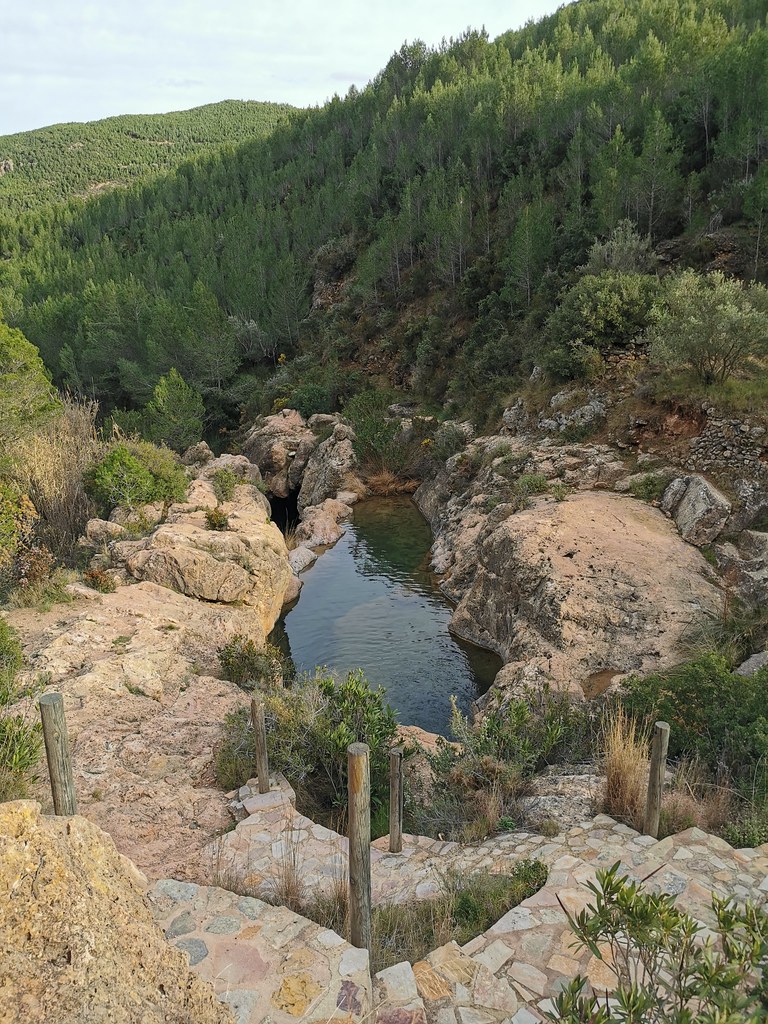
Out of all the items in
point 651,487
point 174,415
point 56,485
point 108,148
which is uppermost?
point 108,148

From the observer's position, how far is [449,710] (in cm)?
1216

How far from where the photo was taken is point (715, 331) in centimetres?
1491

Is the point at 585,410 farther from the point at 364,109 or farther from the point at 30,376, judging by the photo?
the point at 364,109

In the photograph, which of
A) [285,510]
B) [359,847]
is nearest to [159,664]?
[359,847]

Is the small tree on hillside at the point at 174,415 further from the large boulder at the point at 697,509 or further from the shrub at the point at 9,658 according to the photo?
the large boulder at the point at 697,509

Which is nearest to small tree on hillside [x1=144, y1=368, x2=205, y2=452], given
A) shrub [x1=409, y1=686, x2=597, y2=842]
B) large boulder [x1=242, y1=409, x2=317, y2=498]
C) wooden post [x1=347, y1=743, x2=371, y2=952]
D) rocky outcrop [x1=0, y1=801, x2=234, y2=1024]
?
large boulder [x1=242, y1=409, x2=317, y2=498]

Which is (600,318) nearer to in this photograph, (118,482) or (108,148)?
(118,482)

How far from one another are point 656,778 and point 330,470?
22465 mm

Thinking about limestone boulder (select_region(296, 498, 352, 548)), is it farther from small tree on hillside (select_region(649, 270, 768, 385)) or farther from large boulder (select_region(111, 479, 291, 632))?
small tree on hillside (select_region(649, 270, 768, 385))

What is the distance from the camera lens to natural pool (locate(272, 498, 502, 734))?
12836mm

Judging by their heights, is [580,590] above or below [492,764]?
above

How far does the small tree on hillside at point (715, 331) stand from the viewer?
14562 millimetres

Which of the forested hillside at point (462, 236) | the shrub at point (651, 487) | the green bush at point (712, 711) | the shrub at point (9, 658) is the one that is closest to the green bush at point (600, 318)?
the forested hillside at point (462, 236)

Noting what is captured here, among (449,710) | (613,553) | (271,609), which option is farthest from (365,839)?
(271,609)
